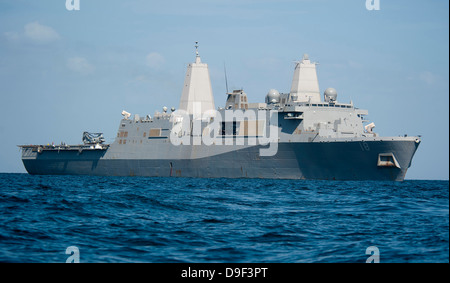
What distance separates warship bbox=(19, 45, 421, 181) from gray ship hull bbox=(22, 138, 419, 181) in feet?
0.24

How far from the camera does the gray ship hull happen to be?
137 ft

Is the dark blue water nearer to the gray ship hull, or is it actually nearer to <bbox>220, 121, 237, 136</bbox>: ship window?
the gray ship hull

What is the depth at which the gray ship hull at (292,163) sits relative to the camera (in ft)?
137

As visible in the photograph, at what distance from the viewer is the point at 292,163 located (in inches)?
1785

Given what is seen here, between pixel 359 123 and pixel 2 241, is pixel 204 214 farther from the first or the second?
pixel 359 123

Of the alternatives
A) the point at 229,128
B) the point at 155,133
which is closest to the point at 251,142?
the point at 229,128

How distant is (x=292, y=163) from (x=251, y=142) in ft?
13.1

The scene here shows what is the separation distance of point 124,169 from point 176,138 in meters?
7.92

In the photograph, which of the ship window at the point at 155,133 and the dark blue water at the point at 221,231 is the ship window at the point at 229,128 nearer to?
the ship window at the point at 155,133

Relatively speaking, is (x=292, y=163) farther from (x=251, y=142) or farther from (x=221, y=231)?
(x=221, y=231)

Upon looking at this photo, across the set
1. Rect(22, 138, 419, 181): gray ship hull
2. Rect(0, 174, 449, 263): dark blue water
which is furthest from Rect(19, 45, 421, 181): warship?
Rect(0, 174, 449, 263): dark blue water

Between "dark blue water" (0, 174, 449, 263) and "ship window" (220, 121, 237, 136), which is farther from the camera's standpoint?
"ship window" (220, 121, 237, 136)
